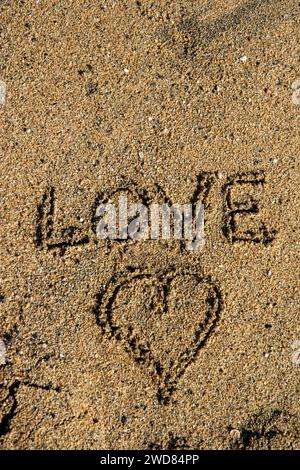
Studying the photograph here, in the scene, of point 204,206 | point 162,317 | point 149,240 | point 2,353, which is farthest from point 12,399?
point 204,206

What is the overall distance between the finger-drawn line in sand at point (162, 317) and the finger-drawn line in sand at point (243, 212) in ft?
0.79

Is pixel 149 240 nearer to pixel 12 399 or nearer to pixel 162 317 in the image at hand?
pixel 162 317

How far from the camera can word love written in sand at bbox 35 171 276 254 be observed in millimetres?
2287

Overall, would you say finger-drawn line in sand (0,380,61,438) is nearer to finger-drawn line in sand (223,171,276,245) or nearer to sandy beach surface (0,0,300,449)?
sandy beach surface (0,0,300,449)

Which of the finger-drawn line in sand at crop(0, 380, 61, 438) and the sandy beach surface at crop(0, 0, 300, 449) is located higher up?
the sandy beach surface at crop(0, 0, 300, 449)

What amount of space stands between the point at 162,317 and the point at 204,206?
524 mm

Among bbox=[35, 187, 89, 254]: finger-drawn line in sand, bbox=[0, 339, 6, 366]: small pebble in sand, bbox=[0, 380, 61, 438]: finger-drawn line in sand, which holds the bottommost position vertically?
bbox=[0, 380, 61, 438]: finger-drawn line in sand

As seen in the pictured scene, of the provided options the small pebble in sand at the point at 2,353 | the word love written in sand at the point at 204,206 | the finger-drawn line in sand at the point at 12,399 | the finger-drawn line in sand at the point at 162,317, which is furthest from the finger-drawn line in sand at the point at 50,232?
the finger-drawn line in sand at the point at 12,399

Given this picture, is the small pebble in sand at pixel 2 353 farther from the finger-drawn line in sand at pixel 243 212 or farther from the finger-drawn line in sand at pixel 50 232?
the finger-drawn line in sand at pixel 243 212

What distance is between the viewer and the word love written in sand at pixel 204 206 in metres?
2.29

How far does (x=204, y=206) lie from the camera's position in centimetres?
233

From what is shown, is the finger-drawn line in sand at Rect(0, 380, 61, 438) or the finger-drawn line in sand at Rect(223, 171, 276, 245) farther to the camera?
the finger-drawn line in sand at Rect(223, 171, 276, 245)

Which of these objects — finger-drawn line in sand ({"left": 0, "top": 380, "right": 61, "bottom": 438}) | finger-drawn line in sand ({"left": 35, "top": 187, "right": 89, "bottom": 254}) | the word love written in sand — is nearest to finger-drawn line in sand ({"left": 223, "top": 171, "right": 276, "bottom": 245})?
the word love written in sand

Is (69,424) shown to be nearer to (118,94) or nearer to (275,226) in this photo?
(275,226)
